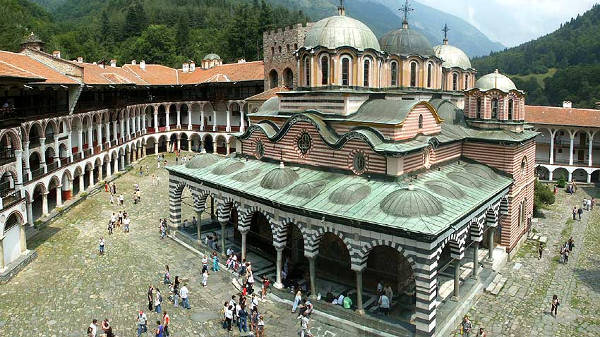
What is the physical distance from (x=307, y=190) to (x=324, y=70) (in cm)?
803

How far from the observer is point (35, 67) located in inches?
1389

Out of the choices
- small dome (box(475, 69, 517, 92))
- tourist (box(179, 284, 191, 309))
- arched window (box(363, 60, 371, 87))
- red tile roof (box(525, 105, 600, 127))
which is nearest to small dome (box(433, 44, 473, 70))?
small dome (box(475, 69, 517, 92))

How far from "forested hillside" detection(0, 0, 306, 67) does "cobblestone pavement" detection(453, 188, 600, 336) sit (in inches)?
2033

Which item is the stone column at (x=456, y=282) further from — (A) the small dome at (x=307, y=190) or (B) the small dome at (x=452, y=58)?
(B) the small dome at (x=452, y=58)

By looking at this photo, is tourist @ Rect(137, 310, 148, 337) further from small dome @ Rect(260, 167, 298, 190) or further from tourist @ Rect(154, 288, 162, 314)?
small dome @ Rect(260, 167, 298, 190)

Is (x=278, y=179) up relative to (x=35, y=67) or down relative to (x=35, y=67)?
down

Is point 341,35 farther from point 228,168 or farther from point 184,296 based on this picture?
point 184,296

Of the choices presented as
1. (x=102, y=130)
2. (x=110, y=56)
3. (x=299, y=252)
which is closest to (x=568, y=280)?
(x=299, y=252)

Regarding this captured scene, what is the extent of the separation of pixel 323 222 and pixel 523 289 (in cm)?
1090

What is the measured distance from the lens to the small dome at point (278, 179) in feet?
75.8

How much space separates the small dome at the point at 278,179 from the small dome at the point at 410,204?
551cm

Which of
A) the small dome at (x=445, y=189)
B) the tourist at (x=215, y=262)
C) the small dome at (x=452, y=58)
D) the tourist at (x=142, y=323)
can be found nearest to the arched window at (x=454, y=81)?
the small dome at (x=452, y=58)

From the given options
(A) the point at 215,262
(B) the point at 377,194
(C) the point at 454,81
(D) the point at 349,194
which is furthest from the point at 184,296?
(C) the point at 454,81

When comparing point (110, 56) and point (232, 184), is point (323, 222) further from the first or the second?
point (110, 56)
